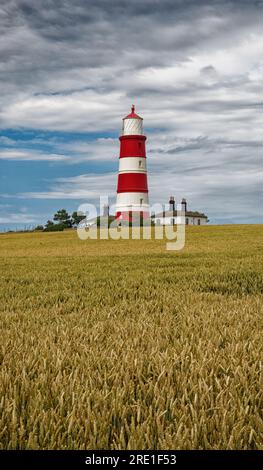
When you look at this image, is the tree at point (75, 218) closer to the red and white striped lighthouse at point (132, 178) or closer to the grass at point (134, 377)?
the red and white striped lighthouse at point (132, 178)

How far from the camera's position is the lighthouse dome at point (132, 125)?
80938mm

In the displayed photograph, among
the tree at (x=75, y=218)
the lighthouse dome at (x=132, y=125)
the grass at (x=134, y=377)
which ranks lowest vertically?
the grass at (x=134, y=377)

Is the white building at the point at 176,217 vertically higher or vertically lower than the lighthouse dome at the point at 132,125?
lower

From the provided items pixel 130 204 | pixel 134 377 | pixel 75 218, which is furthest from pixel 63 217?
pixel 134 377

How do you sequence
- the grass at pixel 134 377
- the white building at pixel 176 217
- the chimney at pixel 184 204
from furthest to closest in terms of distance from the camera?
the chimney at pixel 184 204 → the white building at pixel 176 217 → the grass at pixel 134 377

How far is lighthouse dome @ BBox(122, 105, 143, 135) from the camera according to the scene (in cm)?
8094

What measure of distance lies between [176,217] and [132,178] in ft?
129

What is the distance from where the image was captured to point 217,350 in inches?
154

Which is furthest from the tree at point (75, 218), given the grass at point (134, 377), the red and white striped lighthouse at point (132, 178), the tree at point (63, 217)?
the grass at point (134, 377)

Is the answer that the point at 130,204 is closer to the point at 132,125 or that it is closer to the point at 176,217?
the point at 132,125

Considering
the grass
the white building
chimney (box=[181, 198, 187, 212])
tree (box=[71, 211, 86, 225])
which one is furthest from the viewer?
chimney (box=[181, 198, 187, 212])

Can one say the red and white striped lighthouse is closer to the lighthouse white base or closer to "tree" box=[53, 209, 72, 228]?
the lighthouse white base

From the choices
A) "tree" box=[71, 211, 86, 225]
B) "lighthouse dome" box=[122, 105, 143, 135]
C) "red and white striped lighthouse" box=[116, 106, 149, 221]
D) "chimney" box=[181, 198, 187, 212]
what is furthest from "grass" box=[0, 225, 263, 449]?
"chimney" box=[181, 198, 187, 212]
